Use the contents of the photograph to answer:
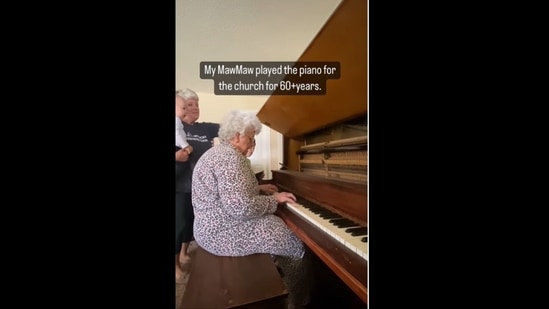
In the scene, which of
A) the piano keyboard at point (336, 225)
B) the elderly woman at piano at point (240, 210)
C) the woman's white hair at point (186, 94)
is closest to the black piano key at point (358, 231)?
the piano keyboard at point (336, 225)

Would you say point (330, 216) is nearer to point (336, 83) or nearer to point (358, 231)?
point (358, 231)

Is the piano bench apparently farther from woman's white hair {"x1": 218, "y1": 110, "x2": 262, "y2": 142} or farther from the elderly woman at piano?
woman's white hair {"x1": 218, "y1": 110, "x2": 262, "y2": 142}

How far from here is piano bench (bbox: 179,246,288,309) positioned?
65 cm

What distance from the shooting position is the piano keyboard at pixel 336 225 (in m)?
0.64

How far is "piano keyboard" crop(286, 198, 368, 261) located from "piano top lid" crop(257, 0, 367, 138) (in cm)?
16

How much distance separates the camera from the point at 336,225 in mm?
689

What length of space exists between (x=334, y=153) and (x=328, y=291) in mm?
298

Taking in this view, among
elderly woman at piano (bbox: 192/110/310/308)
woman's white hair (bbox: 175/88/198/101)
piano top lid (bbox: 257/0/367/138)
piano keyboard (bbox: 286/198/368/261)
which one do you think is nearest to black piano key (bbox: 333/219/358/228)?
piano keyboard (bbox: 286/198/368/261)

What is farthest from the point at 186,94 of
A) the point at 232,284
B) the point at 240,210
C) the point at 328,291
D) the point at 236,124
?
the point at 328,291

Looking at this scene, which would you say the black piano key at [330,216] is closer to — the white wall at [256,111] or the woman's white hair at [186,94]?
the white wall at [256,111]

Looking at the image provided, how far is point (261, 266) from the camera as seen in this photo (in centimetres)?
72

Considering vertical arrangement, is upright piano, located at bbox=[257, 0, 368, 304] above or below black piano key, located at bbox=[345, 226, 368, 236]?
above

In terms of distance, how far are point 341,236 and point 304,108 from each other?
281mm

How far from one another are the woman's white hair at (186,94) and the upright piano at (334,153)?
135mm
